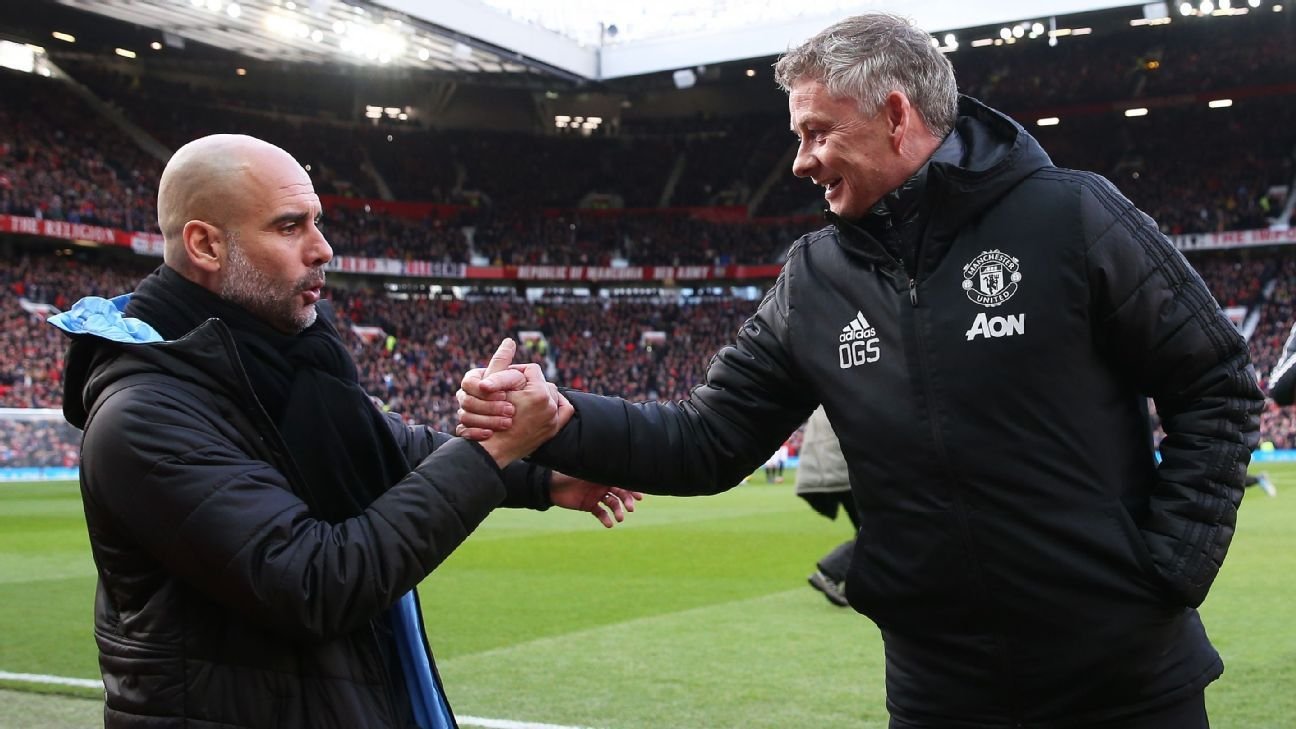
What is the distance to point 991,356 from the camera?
2.52 meters

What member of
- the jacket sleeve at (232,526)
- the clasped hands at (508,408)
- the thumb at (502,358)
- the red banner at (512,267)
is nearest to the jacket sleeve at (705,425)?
the clasped hands at (508,408)

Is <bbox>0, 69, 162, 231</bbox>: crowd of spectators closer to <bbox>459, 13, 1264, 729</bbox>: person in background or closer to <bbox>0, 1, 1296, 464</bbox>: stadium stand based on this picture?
<bbox>0, 1, 1296, 464</bbox>: stadium stand

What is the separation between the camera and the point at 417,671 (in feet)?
8.78

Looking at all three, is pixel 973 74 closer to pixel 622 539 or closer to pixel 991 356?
pixel 622 539

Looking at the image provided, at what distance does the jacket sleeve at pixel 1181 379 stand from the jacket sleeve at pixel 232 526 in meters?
1.43

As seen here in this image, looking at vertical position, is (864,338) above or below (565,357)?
above

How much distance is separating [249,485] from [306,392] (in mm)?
268

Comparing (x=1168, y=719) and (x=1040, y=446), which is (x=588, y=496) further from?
(x=1168, y=719)

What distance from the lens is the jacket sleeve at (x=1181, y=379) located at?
245 centimetres

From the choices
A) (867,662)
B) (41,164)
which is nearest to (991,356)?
(867,662)

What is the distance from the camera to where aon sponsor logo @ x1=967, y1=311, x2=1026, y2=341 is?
2.50 metres

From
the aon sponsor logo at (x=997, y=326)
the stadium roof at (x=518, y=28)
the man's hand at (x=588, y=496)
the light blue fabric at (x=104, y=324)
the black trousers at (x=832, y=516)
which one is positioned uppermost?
the stadium roof at (x=518, y=28)

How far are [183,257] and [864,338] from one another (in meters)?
1.44

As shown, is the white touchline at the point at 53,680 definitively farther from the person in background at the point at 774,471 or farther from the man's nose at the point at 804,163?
the person in background at the point at 774,471
